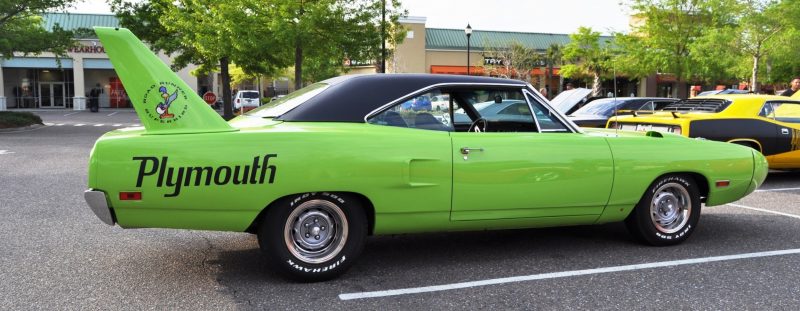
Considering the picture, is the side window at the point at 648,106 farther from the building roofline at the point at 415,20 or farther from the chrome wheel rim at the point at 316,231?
the building roofline at the point at 415,20

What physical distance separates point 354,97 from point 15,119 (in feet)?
71.2

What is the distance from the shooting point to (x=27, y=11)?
21.5 meters

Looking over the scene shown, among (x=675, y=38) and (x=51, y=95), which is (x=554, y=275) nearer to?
(x=675, y=38)

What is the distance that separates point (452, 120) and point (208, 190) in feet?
6.40

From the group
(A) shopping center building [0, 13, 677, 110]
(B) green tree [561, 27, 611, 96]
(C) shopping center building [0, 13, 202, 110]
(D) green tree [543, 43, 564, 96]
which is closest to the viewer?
(B) green tree [561, 27, 611, 96]

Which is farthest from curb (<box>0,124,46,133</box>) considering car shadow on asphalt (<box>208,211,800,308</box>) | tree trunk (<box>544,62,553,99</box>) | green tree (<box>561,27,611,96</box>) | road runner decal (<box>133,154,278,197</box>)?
tree trunk (<box>544,62,553,99</box>)

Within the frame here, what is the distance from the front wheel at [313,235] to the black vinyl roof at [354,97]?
58cm

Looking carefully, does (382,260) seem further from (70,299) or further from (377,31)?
(377,31)

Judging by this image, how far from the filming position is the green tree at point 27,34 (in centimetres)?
2039

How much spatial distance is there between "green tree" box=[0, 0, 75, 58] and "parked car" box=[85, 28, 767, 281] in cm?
1959

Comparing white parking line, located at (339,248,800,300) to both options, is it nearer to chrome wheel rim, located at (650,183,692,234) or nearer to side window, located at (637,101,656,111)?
chrome wheel rim, located at (650,183,692,234)

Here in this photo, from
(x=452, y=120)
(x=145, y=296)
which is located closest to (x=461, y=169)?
(x=452, y=120)

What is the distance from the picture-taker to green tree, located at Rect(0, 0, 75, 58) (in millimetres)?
20389

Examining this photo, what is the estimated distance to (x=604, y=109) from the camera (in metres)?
13.5
